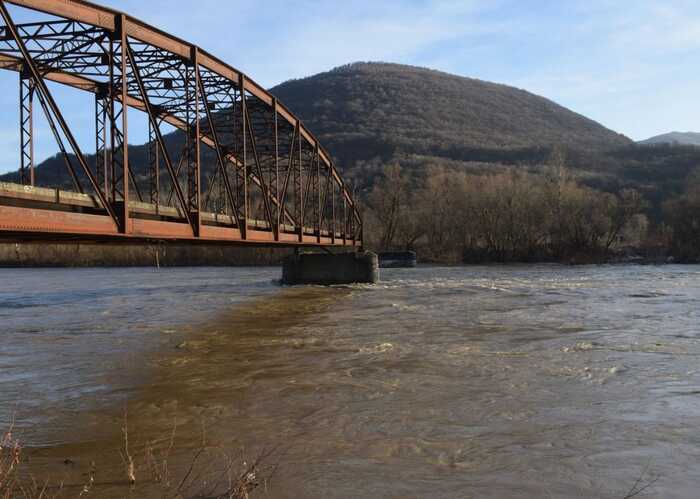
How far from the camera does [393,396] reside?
10141mm

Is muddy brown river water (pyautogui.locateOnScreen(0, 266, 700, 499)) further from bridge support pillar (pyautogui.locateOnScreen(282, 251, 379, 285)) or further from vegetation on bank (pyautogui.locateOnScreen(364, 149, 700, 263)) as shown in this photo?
vegetation on bank (pyautogui.locateOnScreen(364, 149, 700, 263))

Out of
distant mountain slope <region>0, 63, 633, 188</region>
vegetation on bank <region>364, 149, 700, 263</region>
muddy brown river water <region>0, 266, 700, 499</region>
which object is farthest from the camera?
distant mountain slope <region>0, 63, 633, 188</region>

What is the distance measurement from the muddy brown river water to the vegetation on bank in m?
53.5

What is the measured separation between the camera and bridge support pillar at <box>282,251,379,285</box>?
4178 centimetres

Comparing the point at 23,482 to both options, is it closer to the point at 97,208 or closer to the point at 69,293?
the point at 97,208

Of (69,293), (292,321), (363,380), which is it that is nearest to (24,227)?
(363,380)

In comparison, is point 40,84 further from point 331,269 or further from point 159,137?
point 331,269

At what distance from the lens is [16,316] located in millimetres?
23641

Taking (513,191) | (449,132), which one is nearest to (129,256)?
(513,191)

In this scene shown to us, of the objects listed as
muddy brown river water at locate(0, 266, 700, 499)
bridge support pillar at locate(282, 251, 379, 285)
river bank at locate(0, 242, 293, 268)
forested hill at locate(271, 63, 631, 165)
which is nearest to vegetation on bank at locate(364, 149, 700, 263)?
river bank at locate(0, 242, 293, 268)

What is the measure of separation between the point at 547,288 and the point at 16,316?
2553 centimetres

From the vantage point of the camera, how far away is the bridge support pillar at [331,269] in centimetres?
4178

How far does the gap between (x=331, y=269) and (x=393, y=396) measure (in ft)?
106

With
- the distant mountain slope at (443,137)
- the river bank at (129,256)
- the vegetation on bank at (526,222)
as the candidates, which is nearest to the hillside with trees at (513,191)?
the vegetation on bank at (526,222)
